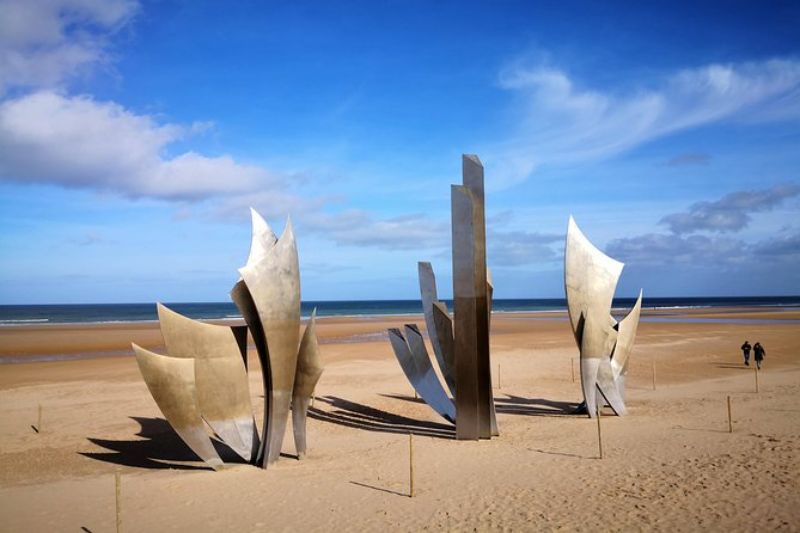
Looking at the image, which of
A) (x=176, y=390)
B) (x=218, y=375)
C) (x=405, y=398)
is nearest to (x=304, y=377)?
(x=218, y=375)

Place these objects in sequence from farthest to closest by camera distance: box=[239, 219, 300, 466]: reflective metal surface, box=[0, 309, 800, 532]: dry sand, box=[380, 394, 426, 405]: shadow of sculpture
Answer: box=[380, 394, 426, 405]: shadow of sculpture
box=[239, 219, 300, 466]: reflective metal surface
box=[0, 309, 800, 532]: dry sand

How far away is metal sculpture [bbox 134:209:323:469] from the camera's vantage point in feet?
34.4

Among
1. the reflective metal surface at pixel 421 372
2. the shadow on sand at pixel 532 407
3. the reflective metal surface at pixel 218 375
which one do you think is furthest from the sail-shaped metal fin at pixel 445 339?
the reflective metal surface at pixel 218 375

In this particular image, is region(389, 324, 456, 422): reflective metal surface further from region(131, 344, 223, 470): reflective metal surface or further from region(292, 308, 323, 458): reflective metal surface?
region(131, 344, 223, 470): reflective metal surface

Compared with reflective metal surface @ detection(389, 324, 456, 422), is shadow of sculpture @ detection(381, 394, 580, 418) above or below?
below

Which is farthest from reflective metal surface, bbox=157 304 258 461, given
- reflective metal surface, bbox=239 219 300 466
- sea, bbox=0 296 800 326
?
sea, bbox=0 296 800 326

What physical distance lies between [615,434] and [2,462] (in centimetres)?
1276

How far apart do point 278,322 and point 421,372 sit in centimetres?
474

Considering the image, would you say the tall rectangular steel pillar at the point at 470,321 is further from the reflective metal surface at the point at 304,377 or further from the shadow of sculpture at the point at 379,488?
the shadow of sculpture at the point at 379,488

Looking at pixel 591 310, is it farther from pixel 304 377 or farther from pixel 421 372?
pixel 304 377

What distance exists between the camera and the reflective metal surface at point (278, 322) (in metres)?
10.8

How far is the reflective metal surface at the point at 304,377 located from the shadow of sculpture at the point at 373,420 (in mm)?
2974

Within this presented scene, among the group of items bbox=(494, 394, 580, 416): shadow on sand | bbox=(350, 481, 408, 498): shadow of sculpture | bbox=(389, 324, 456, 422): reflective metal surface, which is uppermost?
bbox=(389, 324, 456, 422): reflective metal surface

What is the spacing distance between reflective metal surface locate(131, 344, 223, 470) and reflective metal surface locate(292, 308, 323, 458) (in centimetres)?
183
